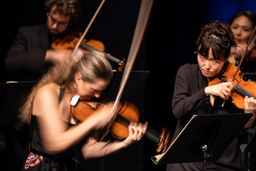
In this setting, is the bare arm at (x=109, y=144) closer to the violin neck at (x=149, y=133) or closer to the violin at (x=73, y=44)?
the violin neck at (x=149, y=133)

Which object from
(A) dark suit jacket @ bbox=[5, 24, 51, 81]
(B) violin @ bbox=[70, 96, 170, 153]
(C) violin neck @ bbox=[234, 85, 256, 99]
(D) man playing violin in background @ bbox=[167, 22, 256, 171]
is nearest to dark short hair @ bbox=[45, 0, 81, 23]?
(A) dark suit jacket @ bbox=[5, 24, 51, 81]

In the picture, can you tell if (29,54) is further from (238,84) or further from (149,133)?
(238,84)

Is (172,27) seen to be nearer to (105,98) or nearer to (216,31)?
(216,31)

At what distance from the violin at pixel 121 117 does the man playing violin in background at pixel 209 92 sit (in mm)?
99

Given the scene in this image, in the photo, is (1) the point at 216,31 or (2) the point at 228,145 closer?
(2) the point at 228,145

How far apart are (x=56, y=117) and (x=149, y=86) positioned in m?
1.71

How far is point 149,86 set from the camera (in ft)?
10.5

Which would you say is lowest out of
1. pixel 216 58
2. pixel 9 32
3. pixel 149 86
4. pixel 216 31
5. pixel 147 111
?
pixel 147 111

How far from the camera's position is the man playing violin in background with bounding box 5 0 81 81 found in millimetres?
2246

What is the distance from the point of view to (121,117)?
194 centimetres

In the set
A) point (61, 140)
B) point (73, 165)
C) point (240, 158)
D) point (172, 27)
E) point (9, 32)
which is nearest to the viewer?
point (61, 140)

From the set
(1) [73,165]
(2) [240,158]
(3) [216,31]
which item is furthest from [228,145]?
(1) [73,165]

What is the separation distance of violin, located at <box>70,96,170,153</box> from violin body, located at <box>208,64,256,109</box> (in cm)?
39

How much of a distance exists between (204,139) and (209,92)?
250mm
